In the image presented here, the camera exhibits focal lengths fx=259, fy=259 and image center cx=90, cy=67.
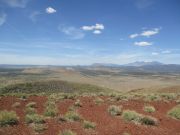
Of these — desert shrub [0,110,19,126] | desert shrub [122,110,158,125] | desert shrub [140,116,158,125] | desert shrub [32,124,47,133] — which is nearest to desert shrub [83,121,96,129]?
desert shrub [32,124,47,133]

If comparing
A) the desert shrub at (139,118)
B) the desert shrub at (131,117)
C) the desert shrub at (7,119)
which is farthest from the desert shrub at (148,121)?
the desert shrub at (7,119)

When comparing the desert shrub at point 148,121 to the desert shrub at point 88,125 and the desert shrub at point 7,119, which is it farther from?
the desert shrub at point 7,119

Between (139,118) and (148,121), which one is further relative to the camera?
(139,118)

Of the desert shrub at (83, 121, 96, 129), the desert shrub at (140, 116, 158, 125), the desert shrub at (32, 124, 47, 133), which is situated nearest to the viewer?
the desert shrub at (32, 124, 47, 133)

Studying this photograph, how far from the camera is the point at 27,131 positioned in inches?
393

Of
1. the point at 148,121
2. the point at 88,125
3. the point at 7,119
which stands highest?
the point at 7,119

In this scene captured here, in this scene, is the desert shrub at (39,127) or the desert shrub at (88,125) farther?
the desert shrub at (88,125)

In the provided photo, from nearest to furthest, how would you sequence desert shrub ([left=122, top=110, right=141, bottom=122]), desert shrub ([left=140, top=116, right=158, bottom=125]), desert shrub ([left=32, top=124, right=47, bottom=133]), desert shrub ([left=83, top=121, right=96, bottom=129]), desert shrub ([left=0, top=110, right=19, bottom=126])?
desert shrub ([left=32, top=124, right=47, bottom=133])
desert shrub ([left=0, top=110, right=19, bottom=126])
desert shrub ([left=83, top=121, right=96, bottom=129])
desert shrub ([left=140, top=116, right=158, bottom=125])
desert shrub ([left=122, top=110, right=141, bottom=122])

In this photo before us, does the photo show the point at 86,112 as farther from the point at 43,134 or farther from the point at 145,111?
the point at 43,134

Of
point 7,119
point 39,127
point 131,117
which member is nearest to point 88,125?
point 39,127

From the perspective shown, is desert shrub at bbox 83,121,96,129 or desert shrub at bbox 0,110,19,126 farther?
desert shrub at bbox 83,121,96,129

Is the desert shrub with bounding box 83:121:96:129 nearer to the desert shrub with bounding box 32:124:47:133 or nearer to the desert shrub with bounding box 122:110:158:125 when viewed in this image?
the desert shrub with bounding box 32:124:47:133

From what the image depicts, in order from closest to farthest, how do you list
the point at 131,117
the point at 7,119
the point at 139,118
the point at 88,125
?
the point at 7,119 → the point at 88,125 → the point at 139,118 → the point at 131,117

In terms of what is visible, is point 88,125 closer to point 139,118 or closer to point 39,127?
point 39,127
